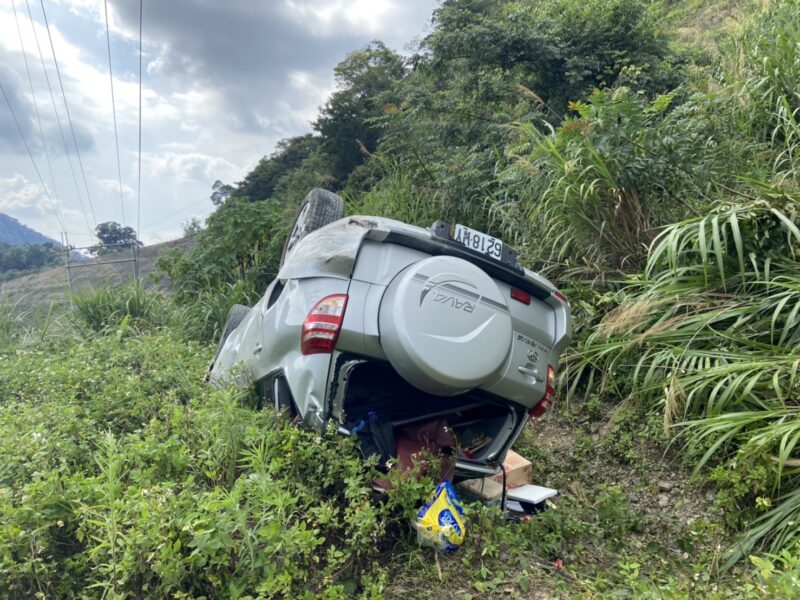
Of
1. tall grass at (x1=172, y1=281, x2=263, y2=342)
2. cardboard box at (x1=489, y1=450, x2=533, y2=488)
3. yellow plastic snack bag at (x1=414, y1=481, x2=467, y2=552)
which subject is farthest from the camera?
tall grass at (x1=172, y1=281, x2=263, y2=342)


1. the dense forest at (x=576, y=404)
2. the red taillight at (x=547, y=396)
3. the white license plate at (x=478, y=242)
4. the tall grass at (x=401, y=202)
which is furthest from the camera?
the tall grass at (x=401, y=202)

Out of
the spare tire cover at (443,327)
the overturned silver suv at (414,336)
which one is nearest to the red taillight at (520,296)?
the overturned silver suv at (414,336)

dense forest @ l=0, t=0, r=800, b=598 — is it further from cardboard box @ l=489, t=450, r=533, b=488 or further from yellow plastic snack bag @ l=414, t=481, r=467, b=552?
cardboard box @ l=489, t=450, r=533, b=488

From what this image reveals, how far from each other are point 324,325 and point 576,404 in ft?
8.17

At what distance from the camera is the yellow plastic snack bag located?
233cm

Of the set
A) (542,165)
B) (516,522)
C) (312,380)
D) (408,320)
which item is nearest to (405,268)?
(408,320)

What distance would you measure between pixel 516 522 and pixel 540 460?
3.03 feet

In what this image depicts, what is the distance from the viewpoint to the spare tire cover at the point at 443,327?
2.38m

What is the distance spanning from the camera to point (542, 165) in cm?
532

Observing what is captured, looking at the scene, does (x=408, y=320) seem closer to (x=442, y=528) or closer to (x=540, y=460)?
(x=442, y=528)

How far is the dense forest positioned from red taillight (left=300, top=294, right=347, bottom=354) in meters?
0.43

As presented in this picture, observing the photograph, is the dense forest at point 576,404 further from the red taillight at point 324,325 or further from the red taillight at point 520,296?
the red taillight at point 520,296

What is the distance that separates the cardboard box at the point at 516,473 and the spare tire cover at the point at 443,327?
2.93 feet

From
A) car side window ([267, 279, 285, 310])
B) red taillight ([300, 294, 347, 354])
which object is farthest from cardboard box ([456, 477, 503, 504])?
car side window ([267, 279, 285, 310])
